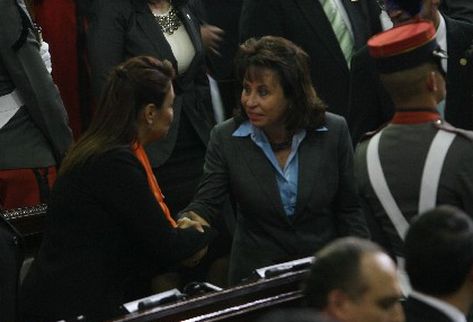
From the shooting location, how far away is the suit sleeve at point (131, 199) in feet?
13.5

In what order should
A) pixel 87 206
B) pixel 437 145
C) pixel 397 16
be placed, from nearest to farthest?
pixel 437 145 < pixel 87 206 < pixel 397 16

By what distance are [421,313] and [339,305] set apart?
289mm

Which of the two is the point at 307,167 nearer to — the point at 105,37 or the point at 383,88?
the point at 383,88

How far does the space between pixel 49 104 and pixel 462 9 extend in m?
1.92

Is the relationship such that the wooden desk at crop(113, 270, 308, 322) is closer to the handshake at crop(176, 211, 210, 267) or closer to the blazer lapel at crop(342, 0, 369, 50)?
the handshake at crop(176, 211, 210, 267)

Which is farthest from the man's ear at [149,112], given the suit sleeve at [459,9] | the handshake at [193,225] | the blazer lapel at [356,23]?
the suit sleeve at [459,9]

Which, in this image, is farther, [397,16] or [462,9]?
[462,9]

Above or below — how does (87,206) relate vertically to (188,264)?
above

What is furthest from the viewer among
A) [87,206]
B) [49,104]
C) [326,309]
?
[49,104]

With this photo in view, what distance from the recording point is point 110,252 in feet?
13.7

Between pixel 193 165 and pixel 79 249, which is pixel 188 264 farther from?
pixel 193 165

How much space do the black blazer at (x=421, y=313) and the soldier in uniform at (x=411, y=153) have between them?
541 millimetres

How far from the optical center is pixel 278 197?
4.53m

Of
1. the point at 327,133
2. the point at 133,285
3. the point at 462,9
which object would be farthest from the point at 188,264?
the point at 462,9
